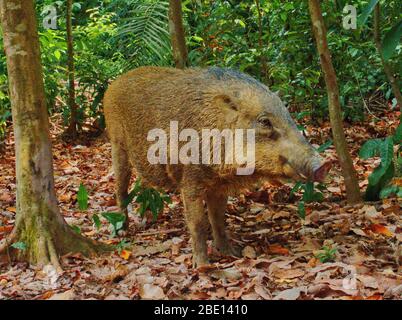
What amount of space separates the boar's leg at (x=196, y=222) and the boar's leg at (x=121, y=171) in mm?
1482

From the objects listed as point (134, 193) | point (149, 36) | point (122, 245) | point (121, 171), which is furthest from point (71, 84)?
point (122, 245)

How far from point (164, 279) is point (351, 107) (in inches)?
242

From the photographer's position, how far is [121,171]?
22.0 feet

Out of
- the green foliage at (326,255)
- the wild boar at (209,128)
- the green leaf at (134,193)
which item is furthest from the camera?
the green leaf at (134,193)

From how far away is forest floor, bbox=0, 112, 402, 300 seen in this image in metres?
4.41

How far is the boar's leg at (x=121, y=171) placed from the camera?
6.66 m

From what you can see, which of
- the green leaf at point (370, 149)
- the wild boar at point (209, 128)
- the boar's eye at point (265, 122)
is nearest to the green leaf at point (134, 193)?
the wild boar at point (209, 128)

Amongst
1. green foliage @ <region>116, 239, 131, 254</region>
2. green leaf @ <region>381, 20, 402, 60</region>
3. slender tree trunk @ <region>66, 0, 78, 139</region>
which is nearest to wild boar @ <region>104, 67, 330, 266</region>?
green foliage @ <region>116, 239, 131, 254</region>

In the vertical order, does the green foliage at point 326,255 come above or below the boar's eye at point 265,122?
below

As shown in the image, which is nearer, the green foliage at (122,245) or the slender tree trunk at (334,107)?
the green foliage at (122,245)

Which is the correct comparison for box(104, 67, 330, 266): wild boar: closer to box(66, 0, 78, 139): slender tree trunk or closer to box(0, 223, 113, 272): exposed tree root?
box(0, 223, 113, 272): exposed tree root

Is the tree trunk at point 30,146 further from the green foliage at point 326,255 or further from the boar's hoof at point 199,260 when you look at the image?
the green foliage at point 326,255

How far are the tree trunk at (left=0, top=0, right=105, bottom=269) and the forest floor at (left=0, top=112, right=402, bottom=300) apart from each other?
204 millimetres

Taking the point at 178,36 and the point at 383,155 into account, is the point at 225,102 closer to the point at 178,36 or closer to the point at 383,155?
the point at 383,155
